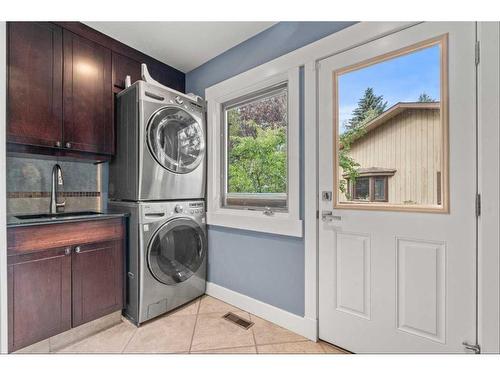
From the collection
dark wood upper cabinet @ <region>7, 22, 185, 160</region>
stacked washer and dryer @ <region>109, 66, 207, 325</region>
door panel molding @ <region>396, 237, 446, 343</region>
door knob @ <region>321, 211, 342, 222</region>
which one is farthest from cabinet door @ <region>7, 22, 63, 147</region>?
door panel molding @ <region>396, 237, 446, 343</region>

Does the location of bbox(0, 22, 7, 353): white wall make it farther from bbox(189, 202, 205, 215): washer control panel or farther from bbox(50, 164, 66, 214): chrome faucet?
bbox(189, 202, 205, 215): washer control panel

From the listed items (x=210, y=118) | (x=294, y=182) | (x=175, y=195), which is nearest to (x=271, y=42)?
(x=210, y=118)

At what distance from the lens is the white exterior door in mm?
1104

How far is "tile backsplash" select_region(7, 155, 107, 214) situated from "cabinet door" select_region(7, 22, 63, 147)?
352 millimetres

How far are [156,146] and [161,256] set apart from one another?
911mm

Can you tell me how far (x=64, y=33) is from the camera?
169cm

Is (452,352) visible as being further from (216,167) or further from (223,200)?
(216,167)

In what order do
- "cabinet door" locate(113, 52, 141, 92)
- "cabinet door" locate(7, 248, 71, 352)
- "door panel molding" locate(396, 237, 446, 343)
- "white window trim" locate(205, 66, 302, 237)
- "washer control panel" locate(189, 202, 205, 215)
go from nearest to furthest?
"door panel molding" locate(396, 237, 446, 343), "cabinet door" locate(7, 248, 71, 352), "white window trim" locate(205, 66, 302, 237), "cabinet door" locate(113, 52, 141, 92), "washer control panel" locate(189, 202, 205, 215)

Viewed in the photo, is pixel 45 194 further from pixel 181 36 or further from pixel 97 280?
pixel 181 36

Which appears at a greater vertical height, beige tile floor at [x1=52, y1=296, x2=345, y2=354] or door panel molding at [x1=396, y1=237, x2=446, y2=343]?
door panel molding at [x1=396, y1=237, x2=446, y2=343]

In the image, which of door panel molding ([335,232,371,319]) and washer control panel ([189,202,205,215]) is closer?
door panel molding ([335,232,371,319])

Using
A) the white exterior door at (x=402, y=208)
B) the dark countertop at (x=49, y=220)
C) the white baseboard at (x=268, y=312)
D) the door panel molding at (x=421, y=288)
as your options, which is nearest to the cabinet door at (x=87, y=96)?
the dark countertop at (x=49, y=220)

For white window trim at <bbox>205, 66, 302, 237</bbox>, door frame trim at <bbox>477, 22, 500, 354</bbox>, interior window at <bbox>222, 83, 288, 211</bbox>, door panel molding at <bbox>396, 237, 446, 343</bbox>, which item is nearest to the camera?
door frame trim at <bbox>477, 22, 500, 354</bbox>

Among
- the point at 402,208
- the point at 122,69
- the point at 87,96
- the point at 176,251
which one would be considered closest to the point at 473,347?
the point at 402,208
